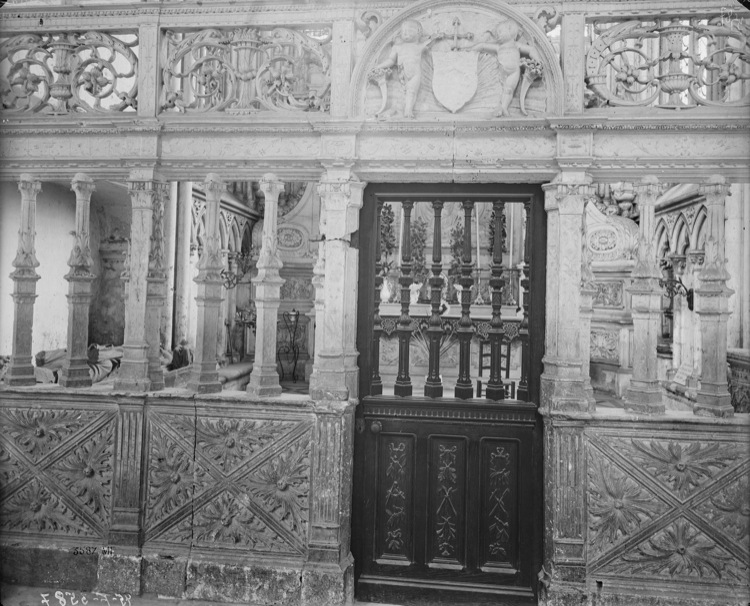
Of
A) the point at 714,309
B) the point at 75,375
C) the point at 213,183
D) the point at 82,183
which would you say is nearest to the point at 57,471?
the point at 75,375

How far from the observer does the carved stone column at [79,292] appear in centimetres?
374

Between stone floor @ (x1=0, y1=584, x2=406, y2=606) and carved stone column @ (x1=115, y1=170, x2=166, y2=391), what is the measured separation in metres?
1.27

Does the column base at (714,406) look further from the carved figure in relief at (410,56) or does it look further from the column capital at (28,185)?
the column capital at (28,185)

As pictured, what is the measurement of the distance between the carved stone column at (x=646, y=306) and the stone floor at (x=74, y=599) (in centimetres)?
213

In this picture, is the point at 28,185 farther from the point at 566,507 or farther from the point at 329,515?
the point at 566,507

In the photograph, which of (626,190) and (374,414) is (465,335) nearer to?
(374,414)

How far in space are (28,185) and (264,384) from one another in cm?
213

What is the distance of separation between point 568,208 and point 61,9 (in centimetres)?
356

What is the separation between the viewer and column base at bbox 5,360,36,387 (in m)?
3.74

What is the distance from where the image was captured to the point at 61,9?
3.74 metres

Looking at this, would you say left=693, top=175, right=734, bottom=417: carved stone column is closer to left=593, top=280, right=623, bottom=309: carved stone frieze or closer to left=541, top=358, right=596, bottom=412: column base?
left=541, top=358, right=596, bottom=412: column base

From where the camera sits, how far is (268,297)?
364 cm

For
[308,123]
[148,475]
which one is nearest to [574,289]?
[308,123]

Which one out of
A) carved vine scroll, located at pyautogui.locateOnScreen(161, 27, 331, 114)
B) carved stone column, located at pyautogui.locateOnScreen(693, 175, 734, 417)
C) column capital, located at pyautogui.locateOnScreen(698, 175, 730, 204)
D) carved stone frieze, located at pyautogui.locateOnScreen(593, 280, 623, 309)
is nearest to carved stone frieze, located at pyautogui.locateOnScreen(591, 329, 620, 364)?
carved stone frieze, located at pyautogui.locateOnScreen(593, 280, 623, 309)
